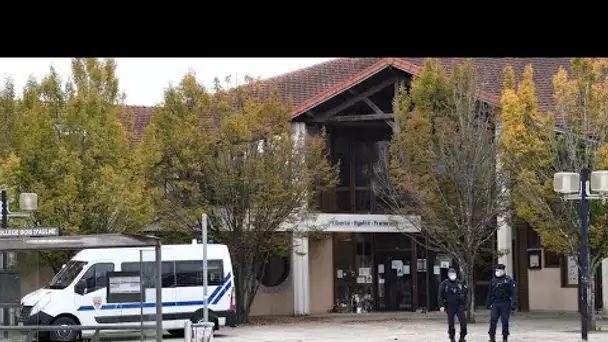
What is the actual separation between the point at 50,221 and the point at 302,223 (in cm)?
795

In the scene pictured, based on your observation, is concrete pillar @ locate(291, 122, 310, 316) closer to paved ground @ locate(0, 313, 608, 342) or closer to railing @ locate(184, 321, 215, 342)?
paved ground @ locate(0, 313, 608, 342)

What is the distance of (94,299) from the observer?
83.6 ft

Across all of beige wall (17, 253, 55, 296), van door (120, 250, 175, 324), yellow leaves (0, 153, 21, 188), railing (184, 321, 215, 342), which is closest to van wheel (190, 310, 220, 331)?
van door (120, 250, 175, 324)

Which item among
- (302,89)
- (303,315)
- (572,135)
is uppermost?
(302,89)

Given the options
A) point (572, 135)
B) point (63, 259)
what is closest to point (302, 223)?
point (63, 259)

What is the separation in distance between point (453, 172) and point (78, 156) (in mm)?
9786

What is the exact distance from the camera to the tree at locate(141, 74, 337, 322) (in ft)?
103

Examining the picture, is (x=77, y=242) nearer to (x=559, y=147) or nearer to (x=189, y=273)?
(x=189, y=273)

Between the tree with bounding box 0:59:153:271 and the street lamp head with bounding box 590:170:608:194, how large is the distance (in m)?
11.7

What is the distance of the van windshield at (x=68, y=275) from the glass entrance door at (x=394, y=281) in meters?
14.6

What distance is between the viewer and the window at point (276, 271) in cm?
3706
